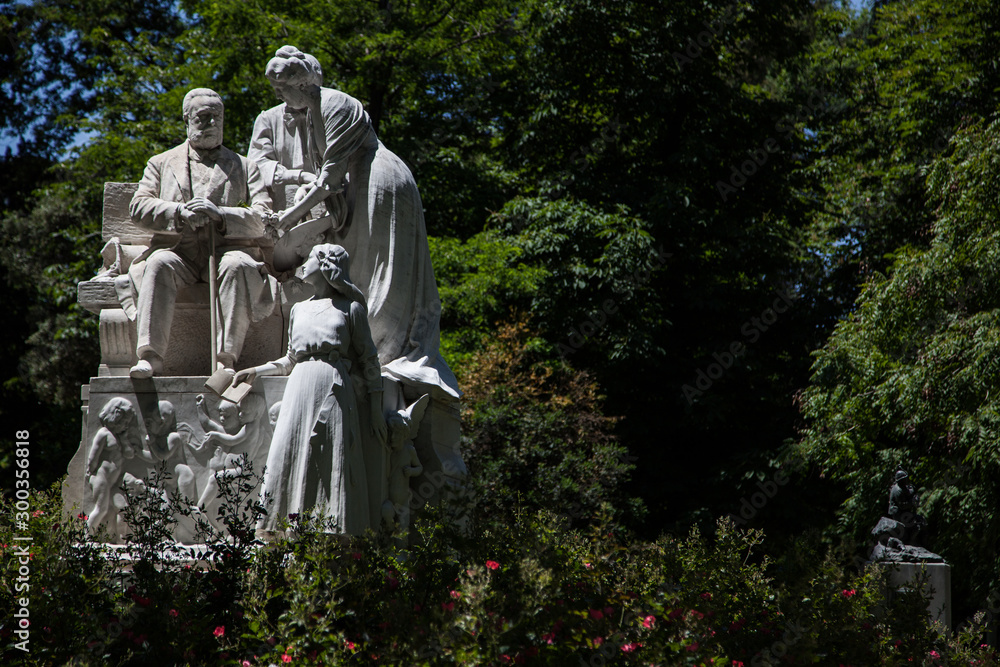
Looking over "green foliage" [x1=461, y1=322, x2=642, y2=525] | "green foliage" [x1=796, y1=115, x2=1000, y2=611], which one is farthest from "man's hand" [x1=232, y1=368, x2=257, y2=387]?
"green foliage" [x1=796, y1=115, x2=1000, y2=611]

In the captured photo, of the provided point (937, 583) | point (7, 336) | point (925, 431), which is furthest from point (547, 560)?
point (7, 336)

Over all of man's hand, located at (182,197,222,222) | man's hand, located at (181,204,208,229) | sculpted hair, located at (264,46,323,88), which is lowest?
man's hand, located at (181,204,208,229)

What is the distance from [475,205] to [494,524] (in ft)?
43.6

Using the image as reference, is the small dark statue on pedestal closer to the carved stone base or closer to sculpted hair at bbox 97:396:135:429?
the carved stone base

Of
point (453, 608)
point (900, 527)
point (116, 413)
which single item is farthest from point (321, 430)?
point (900, 527)

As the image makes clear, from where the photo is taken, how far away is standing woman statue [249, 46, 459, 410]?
6887mm

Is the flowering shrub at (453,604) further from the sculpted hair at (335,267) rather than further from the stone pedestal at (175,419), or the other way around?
the sculpted hair at (335,267)

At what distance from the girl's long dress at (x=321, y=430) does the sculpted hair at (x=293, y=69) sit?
5.96ft

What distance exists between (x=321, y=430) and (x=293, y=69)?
263cm

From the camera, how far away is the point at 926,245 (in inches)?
609

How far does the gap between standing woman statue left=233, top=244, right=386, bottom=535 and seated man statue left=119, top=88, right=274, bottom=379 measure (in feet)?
A: 2.11

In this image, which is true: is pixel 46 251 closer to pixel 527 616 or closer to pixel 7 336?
pixel 7 336

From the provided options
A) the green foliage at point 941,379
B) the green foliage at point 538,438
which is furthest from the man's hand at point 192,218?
the green foliage at point 941,379

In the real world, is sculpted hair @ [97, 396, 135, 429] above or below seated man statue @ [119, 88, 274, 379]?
below
